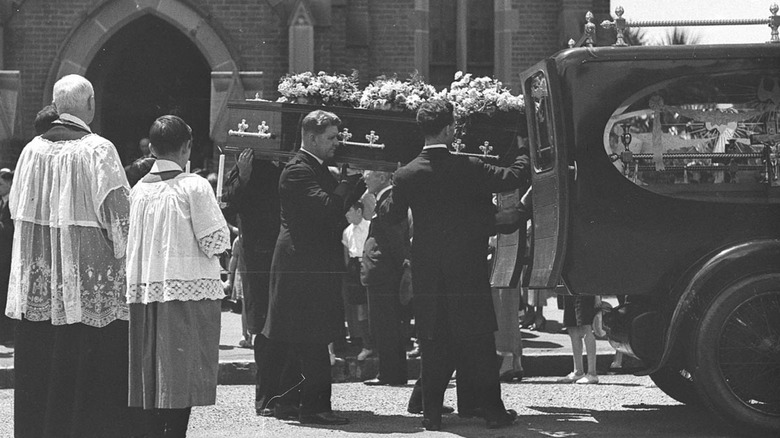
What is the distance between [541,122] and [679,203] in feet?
3.60

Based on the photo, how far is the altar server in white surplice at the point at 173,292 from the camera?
6832 mm

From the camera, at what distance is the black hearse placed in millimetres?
7824

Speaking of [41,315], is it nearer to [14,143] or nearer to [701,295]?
[701,295]

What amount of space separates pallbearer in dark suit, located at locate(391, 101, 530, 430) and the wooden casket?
3.47 ft

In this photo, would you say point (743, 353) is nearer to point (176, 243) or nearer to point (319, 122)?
point (319, 122)

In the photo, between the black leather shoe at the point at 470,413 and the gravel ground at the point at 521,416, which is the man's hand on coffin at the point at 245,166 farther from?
the black leather shoe at the point at 470,413

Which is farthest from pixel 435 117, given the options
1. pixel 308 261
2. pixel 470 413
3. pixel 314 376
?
pixel 470 413

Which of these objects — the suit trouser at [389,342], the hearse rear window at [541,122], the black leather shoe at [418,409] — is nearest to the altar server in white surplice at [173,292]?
the hearse rear window at [541,122]

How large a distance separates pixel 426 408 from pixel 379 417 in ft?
2.29

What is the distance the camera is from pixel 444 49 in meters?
19.6

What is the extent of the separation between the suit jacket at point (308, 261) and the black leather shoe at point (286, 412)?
0.57 meters

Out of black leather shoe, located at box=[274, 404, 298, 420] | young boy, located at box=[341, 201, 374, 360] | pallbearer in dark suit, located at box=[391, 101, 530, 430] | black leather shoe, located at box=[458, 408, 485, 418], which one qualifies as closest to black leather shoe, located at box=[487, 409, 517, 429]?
pallbearer in dark suit, located at box=[391, 101, 530, 430]

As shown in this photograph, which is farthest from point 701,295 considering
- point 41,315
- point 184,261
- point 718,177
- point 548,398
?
point 41,315

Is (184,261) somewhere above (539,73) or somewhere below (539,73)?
below
